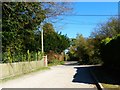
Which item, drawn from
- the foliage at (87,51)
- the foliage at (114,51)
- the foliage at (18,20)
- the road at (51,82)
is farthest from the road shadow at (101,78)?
the foliage at (87,51)

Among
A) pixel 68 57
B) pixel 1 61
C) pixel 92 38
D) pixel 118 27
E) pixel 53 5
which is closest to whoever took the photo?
pixel 53 5

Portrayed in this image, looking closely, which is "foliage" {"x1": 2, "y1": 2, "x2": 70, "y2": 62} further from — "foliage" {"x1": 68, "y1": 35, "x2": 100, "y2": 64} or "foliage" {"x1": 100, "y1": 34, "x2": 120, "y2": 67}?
"foliage" {"x1": 68, "y1": 35, "x2": 100, "y2": 64}

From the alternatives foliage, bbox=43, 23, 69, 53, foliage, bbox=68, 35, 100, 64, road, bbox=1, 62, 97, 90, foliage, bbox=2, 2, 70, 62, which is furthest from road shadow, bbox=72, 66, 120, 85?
foliage, bbox=68, 35, 100, 64

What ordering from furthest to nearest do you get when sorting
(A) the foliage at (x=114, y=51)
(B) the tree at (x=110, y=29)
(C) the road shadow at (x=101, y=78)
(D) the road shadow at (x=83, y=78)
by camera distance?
(B) the tree at (x=110, y=29) < (A) the foliage at (x=114, y=51) < (D) the road shadow at (x=83, y=78) < (C) the road shadow at (x=101, y=78)

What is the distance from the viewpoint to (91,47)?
7519 cm

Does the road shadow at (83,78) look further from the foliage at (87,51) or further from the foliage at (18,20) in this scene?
the foliage at (87,51)

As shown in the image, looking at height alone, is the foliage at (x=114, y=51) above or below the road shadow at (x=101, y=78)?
above

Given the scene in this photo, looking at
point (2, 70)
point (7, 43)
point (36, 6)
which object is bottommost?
point (2, 70)

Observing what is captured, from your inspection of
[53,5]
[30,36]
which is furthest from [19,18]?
[30,36]

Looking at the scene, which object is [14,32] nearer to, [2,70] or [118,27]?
[2,70]

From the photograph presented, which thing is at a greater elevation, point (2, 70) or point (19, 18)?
point (19, 18)

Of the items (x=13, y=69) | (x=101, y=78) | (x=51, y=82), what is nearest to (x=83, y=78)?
(x=101, y=78)

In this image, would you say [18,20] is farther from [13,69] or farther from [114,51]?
[114,51]

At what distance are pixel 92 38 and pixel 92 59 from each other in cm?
641
